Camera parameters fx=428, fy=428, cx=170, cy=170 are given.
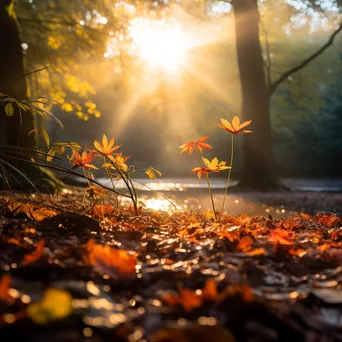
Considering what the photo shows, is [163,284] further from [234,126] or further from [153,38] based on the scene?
[153,38]

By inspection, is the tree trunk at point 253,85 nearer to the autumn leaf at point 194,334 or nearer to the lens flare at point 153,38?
the lens flare at point 153,38

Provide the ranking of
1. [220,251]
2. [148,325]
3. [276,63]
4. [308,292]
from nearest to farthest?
[148,325]
[308,292]
[220,251]
[276,63]

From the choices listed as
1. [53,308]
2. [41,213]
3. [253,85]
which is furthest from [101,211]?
[253,85]

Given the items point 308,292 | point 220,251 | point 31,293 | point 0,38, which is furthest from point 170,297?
point 0,38

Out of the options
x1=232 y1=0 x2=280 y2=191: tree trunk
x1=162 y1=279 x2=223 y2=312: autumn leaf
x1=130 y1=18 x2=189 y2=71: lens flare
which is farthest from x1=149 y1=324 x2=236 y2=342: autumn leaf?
x1=130 y1=18 x2=189 y2=71: lens flare

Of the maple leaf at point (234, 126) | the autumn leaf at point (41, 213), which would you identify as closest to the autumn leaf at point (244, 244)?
the maple leaf at point (234, 126)

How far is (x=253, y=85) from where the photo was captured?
41.6 feet

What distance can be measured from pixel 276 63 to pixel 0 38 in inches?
546

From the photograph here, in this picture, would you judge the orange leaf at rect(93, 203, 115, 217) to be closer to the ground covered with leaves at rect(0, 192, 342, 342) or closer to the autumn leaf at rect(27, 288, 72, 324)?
the ground covered with leaves at rect(0, 192, 342, 342)

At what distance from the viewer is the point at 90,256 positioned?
1.68 metres

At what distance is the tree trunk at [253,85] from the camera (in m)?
12.3

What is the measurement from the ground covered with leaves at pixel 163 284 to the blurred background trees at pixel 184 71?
16.7 feet

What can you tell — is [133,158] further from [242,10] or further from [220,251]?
[220,251]

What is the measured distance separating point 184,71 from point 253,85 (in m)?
7.09
